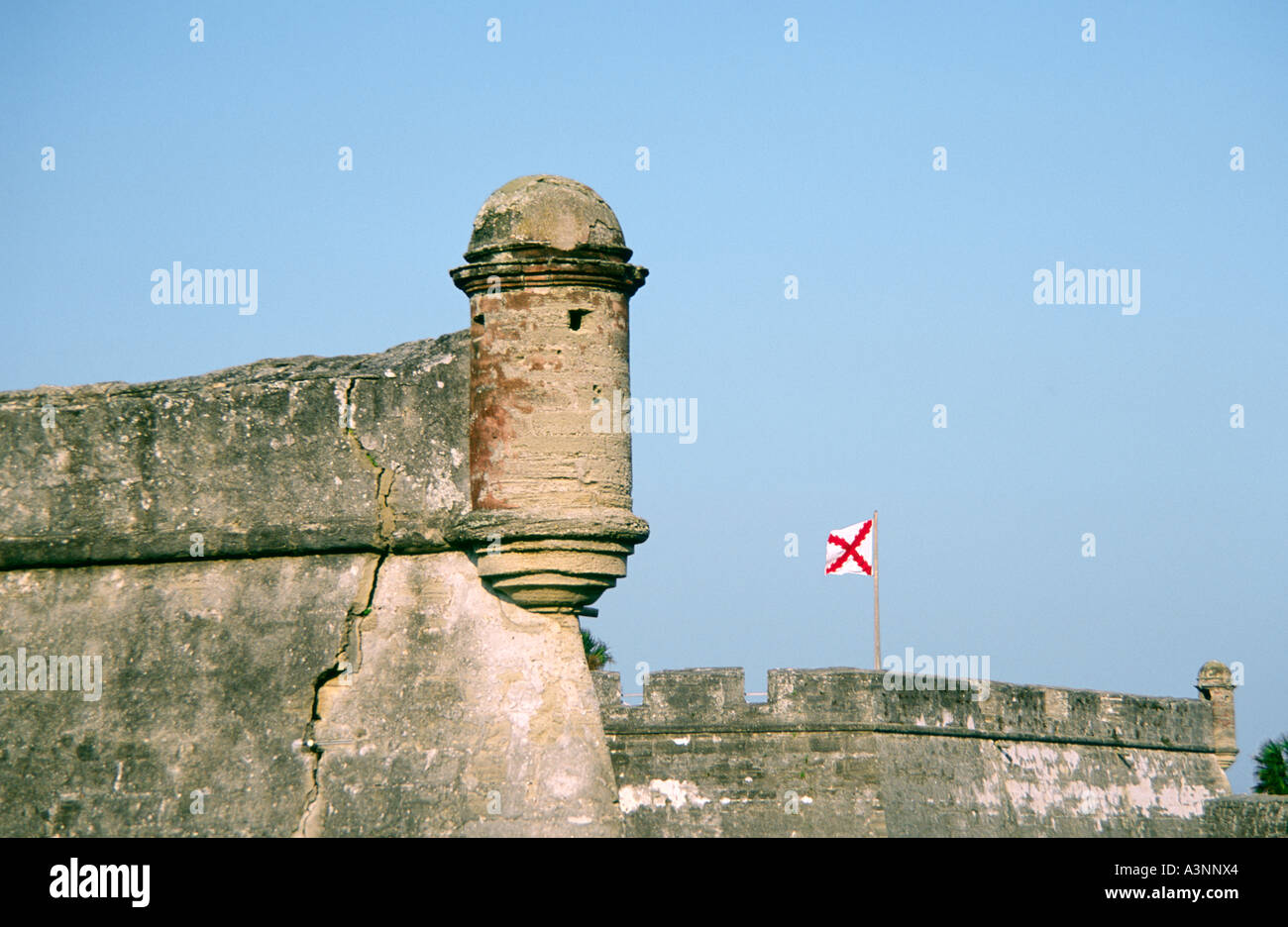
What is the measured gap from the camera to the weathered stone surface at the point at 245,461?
7.45 m

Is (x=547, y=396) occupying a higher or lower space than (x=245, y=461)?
higher

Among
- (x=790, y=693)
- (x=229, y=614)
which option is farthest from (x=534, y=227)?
(x=790, y=693)

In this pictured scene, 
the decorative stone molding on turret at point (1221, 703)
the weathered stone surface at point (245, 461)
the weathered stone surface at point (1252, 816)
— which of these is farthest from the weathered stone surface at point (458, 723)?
the decorative stone molding on turret at point (1221, 703)

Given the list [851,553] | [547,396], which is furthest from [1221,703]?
[547,396]

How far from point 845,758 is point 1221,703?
8.30 metres

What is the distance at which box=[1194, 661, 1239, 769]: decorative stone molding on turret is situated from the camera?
24.7 m

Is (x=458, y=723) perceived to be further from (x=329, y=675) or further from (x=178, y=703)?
(x=178, y=703)

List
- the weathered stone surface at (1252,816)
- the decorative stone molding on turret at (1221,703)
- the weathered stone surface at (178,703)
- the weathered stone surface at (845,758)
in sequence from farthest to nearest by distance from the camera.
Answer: the decorative stone molding on turret at (1221,703) < the weathered stone surface at (845,758) < the weathered stone surface at (1252,816) < the weathered stone surface at (178,703)

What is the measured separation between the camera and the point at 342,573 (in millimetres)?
7504

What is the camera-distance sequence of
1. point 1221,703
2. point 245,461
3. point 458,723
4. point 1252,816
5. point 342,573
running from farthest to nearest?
point 1221,703 < point 1252,816 < point 245,461 < point 342,573 < point 458,723

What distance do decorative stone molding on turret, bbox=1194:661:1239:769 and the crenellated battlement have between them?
→ 3768mm

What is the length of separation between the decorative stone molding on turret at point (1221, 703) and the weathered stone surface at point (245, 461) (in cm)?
1935

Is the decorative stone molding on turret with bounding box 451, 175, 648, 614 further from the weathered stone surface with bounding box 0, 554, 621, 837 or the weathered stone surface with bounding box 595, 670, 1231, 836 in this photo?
the weathered stone surface with bounding box 595, 670, 1231, 836

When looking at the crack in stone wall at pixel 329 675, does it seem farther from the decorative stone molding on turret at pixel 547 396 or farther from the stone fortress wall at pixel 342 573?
the decorative stone molding on turret at pixel 547 396
